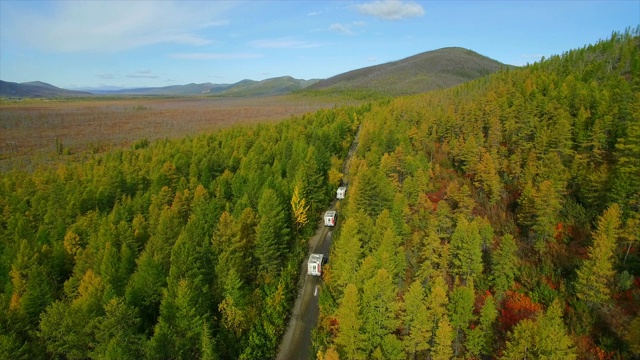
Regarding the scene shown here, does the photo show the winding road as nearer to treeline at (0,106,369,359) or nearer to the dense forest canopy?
treeline at (0,106,369,359)

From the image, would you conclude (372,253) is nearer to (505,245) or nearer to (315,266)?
(315,266)

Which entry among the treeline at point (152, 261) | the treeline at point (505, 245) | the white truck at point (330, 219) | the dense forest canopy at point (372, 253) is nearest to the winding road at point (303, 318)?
the treeline at point (152, 261)

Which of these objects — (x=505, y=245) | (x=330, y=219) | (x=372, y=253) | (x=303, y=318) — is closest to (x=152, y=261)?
(x=303, y=318)

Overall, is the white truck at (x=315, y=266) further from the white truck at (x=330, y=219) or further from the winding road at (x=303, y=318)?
the white truck at (x=330, y=219)

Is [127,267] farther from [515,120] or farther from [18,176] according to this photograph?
[515,120]

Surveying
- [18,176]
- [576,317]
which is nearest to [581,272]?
[576,317]
